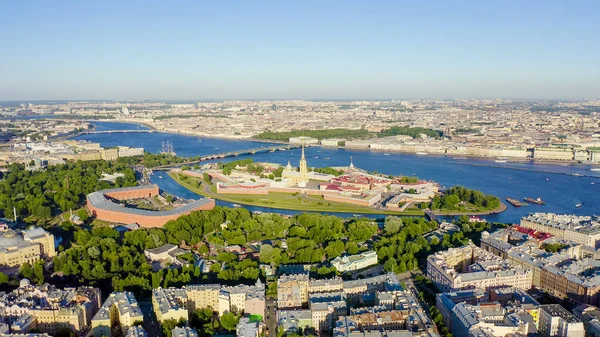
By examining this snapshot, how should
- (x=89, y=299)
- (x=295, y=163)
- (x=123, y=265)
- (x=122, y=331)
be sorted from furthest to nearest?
1. (x=295, y=163)
2. (x=123, y=265)
3. (x=89, y=299)
4. (x=122, y=331)

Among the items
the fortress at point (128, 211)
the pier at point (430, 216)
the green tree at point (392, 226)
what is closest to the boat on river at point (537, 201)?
the pier at point (430, 216)

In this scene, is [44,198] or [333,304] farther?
[44,198]

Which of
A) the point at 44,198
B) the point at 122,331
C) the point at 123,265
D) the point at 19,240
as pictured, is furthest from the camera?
the point at 44,198

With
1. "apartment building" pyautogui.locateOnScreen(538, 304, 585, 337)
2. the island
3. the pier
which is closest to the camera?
"apartment building" pyautogui.locateOnScreen(538, 304, 585, 337)

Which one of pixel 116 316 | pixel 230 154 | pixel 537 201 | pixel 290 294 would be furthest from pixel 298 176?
pixel 116 316

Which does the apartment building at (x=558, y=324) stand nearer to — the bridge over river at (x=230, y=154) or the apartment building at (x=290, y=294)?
the apartment building at (x=290, y=294)

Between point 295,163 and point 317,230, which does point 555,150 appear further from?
point 317,230

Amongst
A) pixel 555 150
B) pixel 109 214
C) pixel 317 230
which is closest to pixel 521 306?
pixel 317 230

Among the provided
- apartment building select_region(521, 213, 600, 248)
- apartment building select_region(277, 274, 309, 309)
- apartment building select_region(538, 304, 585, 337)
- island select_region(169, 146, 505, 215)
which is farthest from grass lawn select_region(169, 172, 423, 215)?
apartment building select_region(538, 304, 585, 337)

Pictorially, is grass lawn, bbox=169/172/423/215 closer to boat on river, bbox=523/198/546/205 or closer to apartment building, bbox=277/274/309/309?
boat on river, bbox=523/198/546/205
